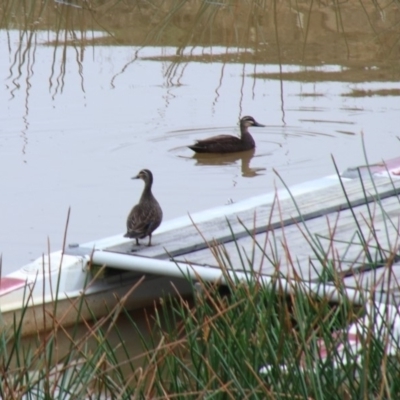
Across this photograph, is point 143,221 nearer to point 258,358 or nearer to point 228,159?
point 258,358

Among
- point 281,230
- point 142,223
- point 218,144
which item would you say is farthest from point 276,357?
point 218,144

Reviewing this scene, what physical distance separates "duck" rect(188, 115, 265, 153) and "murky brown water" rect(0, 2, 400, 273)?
0.38ft

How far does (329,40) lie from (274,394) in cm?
1448

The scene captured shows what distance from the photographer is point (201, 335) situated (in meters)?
2.72

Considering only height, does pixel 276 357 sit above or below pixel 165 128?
above

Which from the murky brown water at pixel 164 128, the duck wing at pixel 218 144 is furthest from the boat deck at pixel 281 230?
the duck wing at pixel 218 144

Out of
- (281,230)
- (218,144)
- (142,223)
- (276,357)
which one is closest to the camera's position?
(276,357)

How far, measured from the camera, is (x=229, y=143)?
11.0 metres

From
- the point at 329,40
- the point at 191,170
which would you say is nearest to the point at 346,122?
the point at 191,170

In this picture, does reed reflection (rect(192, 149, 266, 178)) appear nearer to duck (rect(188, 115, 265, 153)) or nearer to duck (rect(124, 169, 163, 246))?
duck (rect(188, 115, 265, 153))

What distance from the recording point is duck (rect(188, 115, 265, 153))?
10750mm

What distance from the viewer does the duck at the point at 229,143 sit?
10.8 meters

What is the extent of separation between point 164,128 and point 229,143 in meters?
0.95

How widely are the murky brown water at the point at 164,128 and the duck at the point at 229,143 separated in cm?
12
